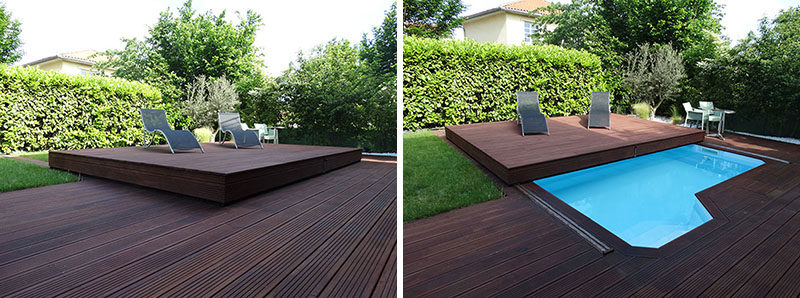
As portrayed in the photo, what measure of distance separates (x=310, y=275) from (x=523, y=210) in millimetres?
1429

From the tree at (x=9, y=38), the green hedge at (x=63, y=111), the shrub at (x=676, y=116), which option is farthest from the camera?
the shrub at (x=676, y=116)

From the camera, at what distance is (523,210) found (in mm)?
2193

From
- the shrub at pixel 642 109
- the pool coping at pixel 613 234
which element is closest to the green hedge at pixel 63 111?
the pool coping at pixel 613 234

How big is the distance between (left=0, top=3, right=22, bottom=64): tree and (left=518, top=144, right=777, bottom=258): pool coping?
596cm

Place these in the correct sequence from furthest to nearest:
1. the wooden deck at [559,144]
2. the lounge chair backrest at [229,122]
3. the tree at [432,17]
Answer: the tree at [432,17]
the lounge chair backrest at [229,122]
the wooden deck at [559,144]

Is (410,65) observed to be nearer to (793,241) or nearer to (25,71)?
(793,241)

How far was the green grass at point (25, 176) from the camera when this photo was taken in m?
2.68

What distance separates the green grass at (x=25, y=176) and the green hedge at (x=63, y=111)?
0.58 metres

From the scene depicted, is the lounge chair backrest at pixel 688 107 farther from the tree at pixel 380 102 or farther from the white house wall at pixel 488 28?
the white house wall at pixel 488 28

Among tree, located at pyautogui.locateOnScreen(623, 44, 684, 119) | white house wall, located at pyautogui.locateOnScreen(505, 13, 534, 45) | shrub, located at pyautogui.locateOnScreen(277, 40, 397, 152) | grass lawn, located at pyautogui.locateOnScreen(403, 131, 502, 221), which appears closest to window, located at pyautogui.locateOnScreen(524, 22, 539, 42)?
white house wall, located at pyautogui.locateOnScreen(505, 13, 534, 45)

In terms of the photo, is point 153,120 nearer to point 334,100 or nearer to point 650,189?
point 334,100

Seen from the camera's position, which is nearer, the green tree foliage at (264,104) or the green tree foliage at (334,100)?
the green tree foliage at (334,100)

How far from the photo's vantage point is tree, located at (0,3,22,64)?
4227 millimetres

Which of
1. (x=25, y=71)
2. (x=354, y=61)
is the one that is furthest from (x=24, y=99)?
(x=354, y=61)
